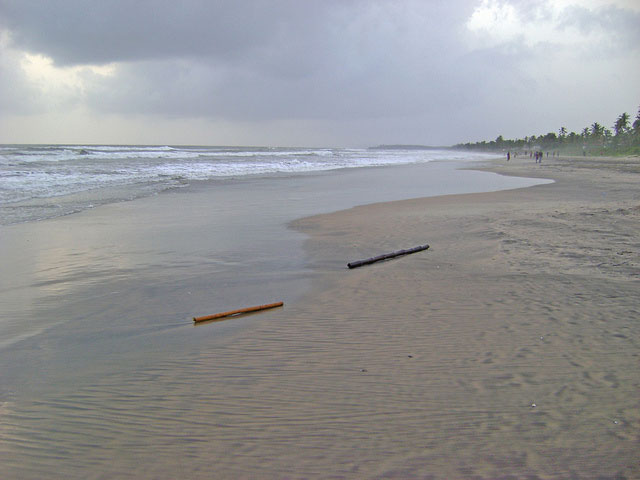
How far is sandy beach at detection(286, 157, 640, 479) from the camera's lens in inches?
116

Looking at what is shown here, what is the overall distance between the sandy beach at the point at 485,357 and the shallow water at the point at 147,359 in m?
0.30

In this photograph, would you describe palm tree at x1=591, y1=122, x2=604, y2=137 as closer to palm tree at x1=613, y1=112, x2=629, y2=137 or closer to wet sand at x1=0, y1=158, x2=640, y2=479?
palm tree at x1=613, y1=112, x2=629, y2=137

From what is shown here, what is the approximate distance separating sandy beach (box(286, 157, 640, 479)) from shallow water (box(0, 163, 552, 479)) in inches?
11.9

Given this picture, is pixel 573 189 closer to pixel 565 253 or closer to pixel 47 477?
pixel 565 253

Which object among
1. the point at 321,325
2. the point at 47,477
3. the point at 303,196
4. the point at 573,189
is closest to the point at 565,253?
the point at 321,325

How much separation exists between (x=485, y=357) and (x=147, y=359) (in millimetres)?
3466

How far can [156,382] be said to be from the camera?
12.8 feet

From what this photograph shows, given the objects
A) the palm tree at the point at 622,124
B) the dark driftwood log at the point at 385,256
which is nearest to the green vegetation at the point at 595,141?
the palm tree at the point at 622,124

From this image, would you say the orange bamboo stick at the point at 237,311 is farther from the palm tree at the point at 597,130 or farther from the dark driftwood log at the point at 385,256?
the palm tree at the point at 597,130

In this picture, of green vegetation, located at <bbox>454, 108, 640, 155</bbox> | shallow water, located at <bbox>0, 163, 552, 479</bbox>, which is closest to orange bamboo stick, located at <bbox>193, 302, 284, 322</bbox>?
shallow water, located at <bbox>0, 163, 552, 479</bbox>

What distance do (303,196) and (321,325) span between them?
14258mm

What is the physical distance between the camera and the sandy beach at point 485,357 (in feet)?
9.70

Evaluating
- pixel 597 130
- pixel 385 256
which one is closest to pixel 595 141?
pixel 597 130

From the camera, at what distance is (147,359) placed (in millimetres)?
4336
